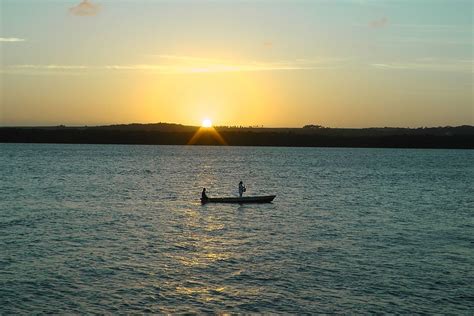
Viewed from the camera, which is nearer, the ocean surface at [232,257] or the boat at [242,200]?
the ocean surface at [232,257]

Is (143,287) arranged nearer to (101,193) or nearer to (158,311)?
(158,311)

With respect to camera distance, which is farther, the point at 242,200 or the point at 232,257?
the point at 242,200

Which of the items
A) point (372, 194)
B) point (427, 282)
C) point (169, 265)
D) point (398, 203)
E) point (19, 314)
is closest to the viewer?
point (19, 314)

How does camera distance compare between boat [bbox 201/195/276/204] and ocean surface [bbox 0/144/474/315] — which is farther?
boat [bbox 201/195/276/204]

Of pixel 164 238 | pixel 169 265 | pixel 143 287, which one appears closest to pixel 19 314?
pixel 143 287

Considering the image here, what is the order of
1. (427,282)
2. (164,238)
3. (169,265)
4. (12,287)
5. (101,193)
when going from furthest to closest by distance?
(101,193)
(164,238)
(169,265)
(427,282)
(12,287)

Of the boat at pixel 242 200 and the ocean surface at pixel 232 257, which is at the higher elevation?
the boat at pixel 242 200

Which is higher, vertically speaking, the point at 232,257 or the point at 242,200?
the point at 242,200

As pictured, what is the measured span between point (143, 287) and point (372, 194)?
54058 millimetres

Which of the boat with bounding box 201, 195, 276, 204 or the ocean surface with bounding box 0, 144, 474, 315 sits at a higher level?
the boat with bounding box 201, 195, 276, 204

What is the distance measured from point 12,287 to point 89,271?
150 inches

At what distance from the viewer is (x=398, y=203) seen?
62.5 meters

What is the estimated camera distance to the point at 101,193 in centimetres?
6900

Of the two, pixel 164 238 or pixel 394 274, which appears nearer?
pixel 394 274
